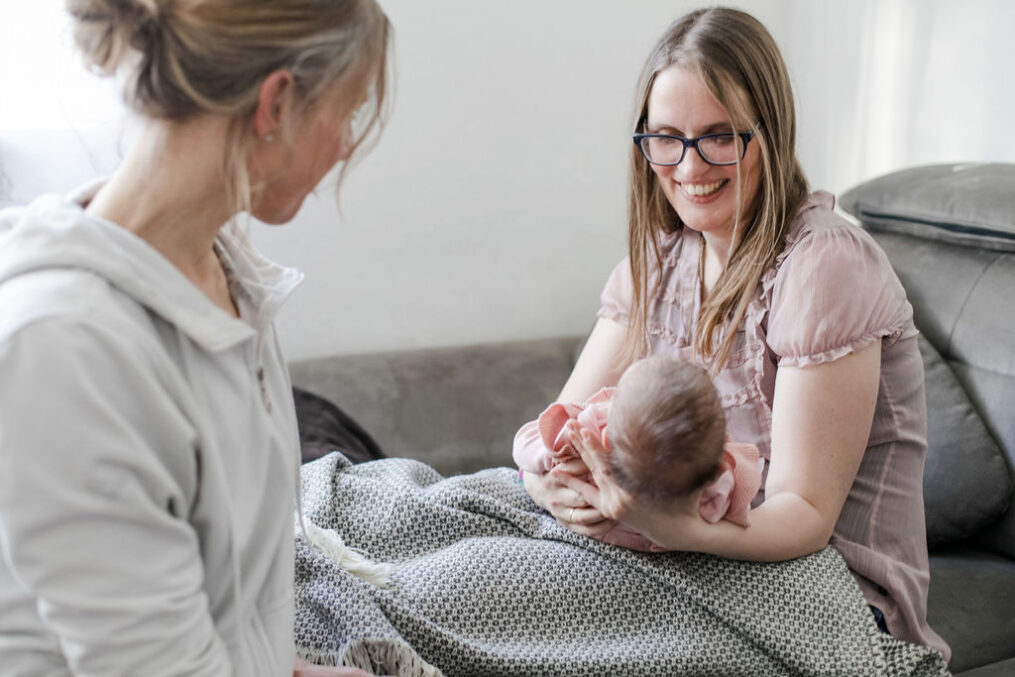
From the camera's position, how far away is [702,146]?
4.98 ft

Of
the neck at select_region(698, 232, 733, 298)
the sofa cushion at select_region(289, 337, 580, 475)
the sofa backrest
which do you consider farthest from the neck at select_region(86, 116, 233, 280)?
the sofa backrest

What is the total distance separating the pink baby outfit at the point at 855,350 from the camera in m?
1.40

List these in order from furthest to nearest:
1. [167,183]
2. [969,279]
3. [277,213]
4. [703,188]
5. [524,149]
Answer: [524,149] < [969,279] < [703,188] < [277,213] < [167,183]

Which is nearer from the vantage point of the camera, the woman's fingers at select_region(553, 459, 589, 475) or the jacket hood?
the jacket hood

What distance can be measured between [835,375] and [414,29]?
1.64 m

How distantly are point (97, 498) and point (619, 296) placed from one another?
1141mm

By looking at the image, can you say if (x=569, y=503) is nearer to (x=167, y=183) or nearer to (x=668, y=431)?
(x=668, y=431)

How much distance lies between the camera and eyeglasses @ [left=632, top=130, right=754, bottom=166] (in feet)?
4.87

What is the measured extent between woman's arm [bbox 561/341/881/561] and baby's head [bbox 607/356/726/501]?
0.12 metres

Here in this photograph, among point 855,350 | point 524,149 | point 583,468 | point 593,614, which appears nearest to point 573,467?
point 583,468

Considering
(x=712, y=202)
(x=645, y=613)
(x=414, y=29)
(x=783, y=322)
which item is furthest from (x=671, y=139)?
(x=414, y=29)

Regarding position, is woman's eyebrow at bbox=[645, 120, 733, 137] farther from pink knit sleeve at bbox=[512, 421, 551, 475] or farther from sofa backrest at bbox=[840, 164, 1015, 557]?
sofa backrest at bbox=[840, 164, 1015, 557]

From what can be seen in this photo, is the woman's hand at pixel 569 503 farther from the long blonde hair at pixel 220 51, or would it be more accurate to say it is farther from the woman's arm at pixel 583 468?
the long blonde hair at pixel 220 51

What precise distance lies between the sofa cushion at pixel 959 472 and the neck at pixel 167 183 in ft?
4.98
